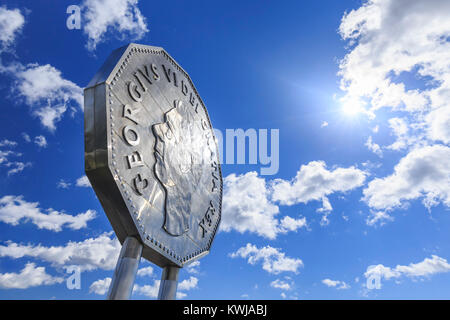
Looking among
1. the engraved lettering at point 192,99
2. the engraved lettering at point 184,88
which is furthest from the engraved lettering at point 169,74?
the engraved lettering at point 192,99

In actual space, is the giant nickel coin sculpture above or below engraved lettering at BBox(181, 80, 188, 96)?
below

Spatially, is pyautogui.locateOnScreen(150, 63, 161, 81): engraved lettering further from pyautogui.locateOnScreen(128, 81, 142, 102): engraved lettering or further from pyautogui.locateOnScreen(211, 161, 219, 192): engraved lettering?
pyautogui.locateOnScreen(211, 161, 219, 192): engraved lettering

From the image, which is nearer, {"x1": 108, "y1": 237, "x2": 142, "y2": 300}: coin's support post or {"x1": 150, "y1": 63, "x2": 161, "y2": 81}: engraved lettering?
{"x1": 108, "y1": 237, "x2": 142, "y2": 300}: coin's support post

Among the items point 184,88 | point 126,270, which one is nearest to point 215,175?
point 184,88

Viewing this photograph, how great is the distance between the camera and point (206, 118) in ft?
46.2

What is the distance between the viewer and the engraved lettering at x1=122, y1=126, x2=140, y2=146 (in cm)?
694

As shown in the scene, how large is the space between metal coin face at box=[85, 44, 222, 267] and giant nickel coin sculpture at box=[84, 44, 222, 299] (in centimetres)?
2

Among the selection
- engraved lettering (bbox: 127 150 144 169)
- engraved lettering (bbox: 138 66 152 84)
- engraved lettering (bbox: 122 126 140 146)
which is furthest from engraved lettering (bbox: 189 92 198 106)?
engraved lettering (bbox: 127 150 144 169)

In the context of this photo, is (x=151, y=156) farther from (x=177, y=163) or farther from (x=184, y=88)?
(x=184, y=88)

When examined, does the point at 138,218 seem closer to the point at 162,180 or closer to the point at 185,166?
the point at 162,180

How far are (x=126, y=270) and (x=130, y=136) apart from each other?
3.19 m

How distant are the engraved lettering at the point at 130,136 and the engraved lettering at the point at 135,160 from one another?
257 millimetres

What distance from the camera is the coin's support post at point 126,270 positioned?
611 cm
